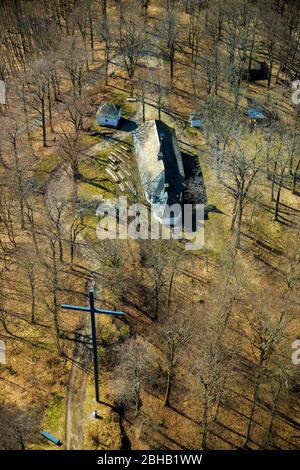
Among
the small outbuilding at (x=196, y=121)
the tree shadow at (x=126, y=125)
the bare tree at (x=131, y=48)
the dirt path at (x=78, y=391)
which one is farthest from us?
the bare tree at (x=131, y=48)

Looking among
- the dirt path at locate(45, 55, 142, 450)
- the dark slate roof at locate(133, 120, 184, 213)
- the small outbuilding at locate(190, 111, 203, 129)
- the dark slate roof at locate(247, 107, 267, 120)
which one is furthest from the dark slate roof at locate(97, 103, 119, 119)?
the dark slate roof at locate(247, 107, 267, 120)

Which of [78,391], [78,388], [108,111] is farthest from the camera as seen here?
[108,111]

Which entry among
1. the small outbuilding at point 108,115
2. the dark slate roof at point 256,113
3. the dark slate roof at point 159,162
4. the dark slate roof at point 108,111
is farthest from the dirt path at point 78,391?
the dark slate roof at point 256,113

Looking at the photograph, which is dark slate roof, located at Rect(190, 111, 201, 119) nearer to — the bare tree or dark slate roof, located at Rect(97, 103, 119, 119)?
dark slate roof, located at Rect(97, 103, 119, 119)

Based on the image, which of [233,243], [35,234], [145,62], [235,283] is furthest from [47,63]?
[235,283]

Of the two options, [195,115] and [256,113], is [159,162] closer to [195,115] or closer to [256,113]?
[195,115]

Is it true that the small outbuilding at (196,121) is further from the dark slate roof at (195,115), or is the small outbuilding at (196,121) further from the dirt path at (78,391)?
the dirt path at (78,391)

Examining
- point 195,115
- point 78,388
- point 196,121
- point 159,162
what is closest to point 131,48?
point 195,115

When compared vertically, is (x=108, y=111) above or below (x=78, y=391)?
above
